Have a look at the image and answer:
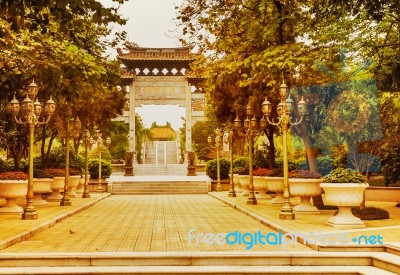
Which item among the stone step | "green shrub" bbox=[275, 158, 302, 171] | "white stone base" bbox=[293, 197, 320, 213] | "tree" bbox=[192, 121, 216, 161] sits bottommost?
the stone step

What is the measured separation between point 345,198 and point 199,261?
15.6 feet

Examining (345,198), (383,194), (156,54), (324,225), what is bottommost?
(324,225)

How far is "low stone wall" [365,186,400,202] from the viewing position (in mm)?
22391

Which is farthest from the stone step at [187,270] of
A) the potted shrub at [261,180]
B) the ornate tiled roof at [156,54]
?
the ornate tiled roof at [156,54]

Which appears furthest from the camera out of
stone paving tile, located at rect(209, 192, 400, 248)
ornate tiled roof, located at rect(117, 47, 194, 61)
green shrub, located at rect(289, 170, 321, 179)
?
ornate tiled roof, located at rect(117, 47, 194, 61)

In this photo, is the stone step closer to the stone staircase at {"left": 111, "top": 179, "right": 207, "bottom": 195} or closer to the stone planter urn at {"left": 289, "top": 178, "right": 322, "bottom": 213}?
the stone planter urn at {"left": 289, "top": 178, "right": 322, "bottom": 213}

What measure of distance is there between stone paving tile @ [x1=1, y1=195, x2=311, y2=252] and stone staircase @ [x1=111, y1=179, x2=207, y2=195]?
13823 millimetres

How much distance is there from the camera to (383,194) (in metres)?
22.7

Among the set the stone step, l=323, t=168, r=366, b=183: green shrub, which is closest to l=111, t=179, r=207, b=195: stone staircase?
l=323, t=168, r=366, b=183: green shrub

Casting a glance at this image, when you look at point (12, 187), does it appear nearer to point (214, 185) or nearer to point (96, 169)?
point (214, 185)

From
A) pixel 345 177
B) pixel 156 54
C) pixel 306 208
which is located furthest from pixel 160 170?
pixel 345 177

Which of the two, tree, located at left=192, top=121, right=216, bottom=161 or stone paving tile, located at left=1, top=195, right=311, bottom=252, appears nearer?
stone paving tile, located at left=1, top=195, right=311, bottom=252

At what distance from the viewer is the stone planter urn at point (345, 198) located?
467 inches

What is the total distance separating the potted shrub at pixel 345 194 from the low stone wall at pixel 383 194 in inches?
437
